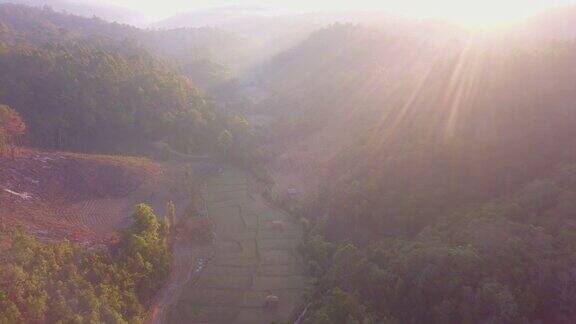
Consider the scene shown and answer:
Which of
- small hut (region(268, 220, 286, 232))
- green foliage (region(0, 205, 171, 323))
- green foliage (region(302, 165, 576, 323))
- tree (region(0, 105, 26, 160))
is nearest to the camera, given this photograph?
green foliage (region(302, 165, 576, 323))

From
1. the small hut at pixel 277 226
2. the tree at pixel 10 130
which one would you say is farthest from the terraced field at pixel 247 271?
the tree at pixel 10 130

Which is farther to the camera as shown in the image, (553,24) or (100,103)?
(553,24)

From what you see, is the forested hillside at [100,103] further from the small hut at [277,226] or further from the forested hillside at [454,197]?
the small hut at [277,226]

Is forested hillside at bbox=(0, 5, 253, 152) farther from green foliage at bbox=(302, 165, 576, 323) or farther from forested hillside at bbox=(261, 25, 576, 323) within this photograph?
green foliage at bbox=(302, 165, 576, 323)

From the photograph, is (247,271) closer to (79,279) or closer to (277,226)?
(277,226)

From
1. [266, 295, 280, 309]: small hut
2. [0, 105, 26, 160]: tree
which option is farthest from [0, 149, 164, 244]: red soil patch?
[266, 295, 280, 309]: small hut

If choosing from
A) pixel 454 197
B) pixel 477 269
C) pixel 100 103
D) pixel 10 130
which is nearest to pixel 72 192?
pixel 10 130
